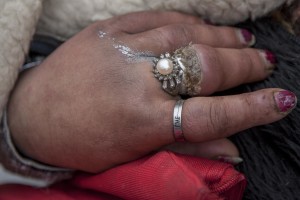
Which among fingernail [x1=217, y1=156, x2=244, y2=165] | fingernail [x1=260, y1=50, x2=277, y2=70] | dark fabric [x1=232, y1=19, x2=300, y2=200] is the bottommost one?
fingernail [x1=217, y1=156, x2=244, y2=165]

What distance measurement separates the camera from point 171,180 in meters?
0.51

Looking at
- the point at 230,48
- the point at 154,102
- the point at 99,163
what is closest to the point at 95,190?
the point at 99,163

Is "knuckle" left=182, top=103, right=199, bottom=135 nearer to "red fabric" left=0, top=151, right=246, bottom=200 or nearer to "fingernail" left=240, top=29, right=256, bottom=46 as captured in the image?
"red fabric" left=0, top=151, right=246, bottom=200

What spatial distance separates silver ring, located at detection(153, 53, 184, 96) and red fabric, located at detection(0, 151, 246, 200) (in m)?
0.08

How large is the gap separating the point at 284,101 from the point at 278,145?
0.08 meters

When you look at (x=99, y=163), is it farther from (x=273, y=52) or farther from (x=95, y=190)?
(x=273, y=52)

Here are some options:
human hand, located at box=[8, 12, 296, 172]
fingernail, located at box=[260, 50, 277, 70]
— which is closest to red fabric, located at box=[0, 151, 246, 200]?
human hand, located at box=[8, 12, 296, 172]

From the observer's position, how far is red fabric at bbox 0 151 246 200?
50cm

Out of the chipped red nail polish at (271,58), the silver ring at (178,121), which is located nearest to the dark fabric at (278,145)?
the chipped red nail polish at (271,58)

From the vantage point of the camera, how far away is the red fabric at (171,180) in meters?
0.50

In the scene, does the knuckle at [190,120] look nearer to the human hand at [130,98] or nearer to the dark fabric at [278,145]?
the human hand at [130,98]

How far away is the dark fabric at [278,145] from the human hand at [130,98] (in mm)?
19

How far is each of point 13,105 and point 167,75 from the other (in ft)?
0.87

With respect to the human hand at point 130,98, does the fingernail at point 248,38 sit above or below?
above
